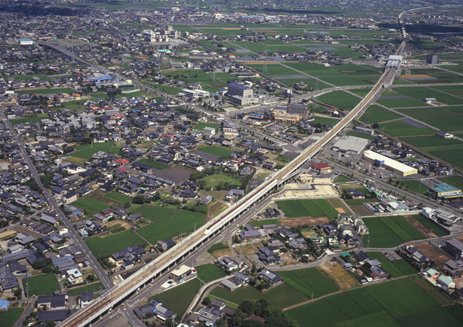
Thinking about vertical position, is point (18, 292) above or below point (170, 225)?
below

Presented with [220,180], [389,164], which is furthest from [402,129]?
[220,180]

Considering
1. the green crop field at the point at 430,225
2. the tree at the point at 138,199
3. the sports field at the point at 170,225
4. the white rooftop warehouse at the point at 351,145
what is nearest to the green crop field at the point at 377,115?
the white rooftop warehouse at the point at 351,145

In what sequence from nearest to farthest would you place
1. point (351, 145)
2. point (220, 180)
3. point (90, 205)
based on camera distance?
point (90, 205) → point (220, 180) → point (351, 145)

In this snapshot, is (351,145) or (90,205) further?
(351,145)

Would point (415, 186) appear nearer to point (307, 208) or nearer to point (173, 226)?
point (307, 208)

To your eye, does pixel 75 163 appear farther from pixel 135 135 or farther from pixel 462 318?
pixel 462 318

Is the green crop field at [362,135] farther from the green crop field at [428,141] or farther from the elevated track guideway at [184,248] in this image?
the elevated track guideway at [184,248]

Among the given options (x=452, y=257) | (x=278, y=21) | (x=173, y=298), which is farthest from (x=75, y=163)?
(x=278, y=21)
